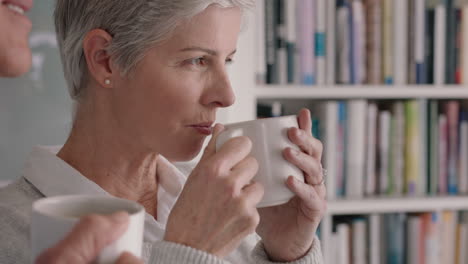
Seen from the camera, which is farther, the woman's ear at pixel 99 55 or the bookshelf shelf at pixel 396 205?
the bookshelf shelf at pixel 396 205

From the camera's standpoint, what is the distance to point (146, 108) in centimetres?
104

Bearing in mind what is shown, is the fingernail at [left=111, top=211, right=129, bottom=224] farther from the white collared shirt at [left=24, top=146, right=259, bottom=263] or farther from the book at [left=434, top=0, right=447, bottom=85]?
the book at [left=434, top=0, right=447, bottom=85]

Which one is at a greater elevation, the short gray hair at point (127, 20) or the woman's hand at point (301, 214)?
the short gray hair at point (127, 20)

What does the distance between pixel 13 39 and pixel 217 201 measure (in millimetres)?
359

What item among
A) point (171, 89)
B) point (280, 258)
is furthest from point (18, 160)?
point (280, 258)

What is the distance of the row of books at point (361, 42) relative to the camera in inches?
77.9

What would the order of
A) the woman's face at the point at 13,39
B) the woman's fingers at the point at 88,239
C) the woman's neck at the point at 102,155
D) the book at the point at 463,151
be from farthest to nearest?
the book at the point at 463,151 → the woman's neck at the point at 102,155 → the woman's face at the point at 13,39 → the woman's fingers at the point at 88,239

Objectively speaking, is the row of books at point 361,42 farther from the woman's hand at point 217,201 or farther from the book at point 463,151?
the woman's hand at point 217,201

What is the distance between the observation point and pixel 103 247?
0.47 metres

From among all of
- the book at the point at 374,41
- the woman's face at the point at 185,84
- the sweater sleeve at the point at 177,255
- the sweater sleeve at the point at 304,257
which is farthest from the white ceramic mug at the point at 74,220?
the book at the point at 374,41

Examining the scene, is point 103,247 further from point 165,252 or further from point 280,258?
point 280,258

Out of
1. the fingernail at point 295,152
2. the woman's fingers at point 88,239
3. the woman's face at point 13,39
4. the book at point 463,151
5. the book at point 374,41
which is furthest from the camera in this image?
the book at point 463,151

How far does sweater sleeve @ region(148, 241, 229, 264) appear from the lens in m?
0.75

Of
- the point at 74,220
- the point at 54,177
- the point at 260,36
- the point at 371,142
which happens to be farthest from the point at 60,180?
the point at 371,142
